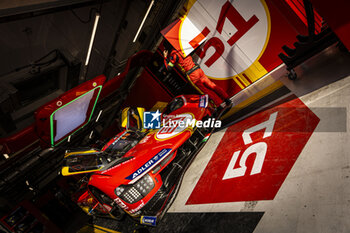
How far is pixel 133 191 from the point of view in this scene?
290 centimetres

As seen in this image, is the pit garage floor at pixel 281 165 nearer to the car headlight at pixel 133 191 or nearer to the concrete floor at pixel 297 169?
the concrete floor at pixel 297 169

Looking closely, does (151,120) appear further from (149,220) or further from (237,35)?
(237,35)

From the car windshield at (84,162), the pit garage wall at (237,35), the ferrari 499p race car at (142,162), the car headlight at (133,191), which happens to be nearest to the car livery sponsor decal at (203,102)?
the ferrari 499p race car at (142,162)

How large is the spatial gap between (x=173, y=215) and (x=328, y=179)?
215 cm

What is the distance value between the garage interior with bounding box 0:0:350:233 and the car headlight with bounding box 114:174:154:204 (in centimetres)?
69

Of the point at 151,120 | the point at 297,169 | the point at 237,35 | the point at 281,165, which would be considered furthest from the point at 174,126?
the point at 237,35

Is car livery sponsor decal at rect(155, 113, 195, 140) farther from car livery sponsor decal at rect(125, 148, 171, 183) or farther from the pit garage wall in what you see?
the pit garage wall

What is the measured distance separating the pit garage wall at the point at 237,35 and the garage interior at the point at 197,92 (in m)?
0.04

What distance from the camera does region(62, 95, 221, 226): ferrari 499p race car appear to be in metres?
2.90

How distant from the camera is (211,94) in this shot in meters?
4.53

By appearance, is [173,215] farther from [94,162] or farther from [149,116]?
[149,116]

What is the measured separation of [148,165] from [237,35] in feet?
10.2

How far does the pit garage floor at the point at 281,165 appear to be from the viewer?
2.07 metres

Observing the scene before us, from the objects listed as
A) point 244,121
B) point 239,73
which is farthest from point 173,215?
point 239,73
